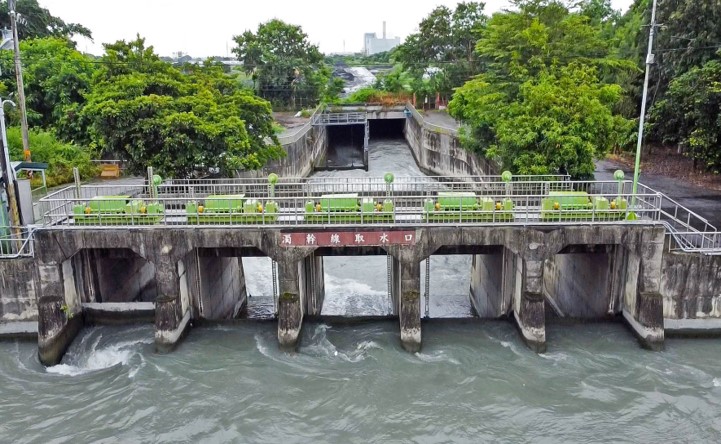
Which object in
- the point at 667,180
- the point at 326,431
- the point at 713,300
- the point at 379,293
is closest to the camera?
the point at 326,431

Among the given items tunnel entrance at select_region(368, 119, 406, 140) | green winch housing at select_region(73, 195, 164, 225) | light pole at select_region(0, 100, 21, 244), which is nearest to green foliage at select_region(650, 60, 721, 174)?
A: green winch housing at select_region(73, 195, 164, 225)

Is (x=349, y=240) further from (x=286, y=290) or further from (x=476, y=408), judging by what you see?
(x=476, y=408)

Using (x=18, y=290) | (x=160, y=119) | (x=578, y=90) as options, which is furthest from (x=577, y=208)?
(x=18, y=290)

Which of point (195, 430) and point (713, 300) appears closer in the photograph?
point (195, 430)

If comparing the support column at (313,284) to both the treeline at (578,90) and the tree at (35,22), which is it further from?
the tree at (35,22)

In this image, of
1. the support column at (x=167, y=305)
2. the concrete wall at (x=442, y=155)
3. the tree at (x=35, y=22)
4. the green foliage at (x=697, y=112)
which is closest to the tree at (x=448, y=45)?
the concrete wall at (x=442, y=155)

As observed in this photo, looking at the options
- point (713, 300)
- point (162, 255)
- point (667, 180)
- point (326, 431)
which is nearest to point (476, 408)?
point (326, 431)

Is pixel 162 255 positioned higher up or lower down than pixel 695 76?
lower down
